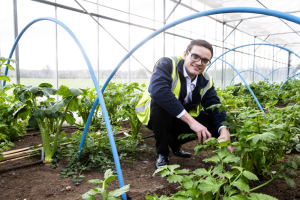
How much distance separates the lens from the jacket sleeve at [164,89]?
4.81ft

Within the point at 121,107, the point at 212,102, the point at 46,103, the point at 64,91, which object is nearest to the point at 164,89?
the point at 212,102

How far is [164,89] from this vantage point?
1501 mm

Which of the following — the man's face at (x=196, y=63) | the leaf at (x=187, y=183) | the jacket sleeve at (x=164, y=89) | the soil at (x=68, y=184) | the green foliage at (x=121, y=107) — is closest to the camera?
the leaf at (x=187, y=183)

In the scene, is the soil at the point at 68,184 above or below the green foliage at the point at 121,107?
below

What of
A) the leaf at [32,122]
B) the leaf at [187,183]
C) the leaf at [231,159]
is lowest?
the leaf at [187,183]

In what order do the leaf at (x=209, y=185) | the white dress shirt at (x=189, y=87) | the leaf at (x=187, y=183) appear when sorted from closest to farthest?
1. the leaf at (x=209, y=185)
2. the leaf at (x=187, y=183)
3. the white dress shirt at (x=189, y=87)

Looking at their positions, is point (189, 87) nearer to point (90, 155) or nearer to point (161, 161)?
point (161, 161)

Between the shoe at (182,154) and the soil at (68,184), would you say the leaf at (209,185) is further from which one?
the shoe at (182,154)

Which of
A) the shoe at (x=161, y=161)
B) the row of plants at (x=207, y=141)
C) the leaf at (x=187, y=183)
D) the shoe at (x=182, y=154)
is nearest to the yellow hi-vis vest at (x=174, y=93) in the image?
the row of plants at (x=207, y=141)

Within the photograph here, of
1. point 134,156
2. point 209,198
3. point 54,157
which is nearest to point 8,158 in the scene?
point 54,157

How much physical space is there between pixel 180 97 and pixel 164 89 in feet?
0.96

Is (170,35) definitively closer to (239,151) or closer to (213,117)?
(213,117)

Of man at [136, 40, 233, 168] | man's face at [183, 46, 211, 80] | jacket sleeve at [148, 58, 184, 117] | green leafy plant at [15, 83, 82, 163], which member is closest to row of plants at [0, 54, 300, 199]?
green leafy plant at [15, 83, 82, 163]

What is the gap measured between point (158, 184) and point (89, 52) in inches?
152
